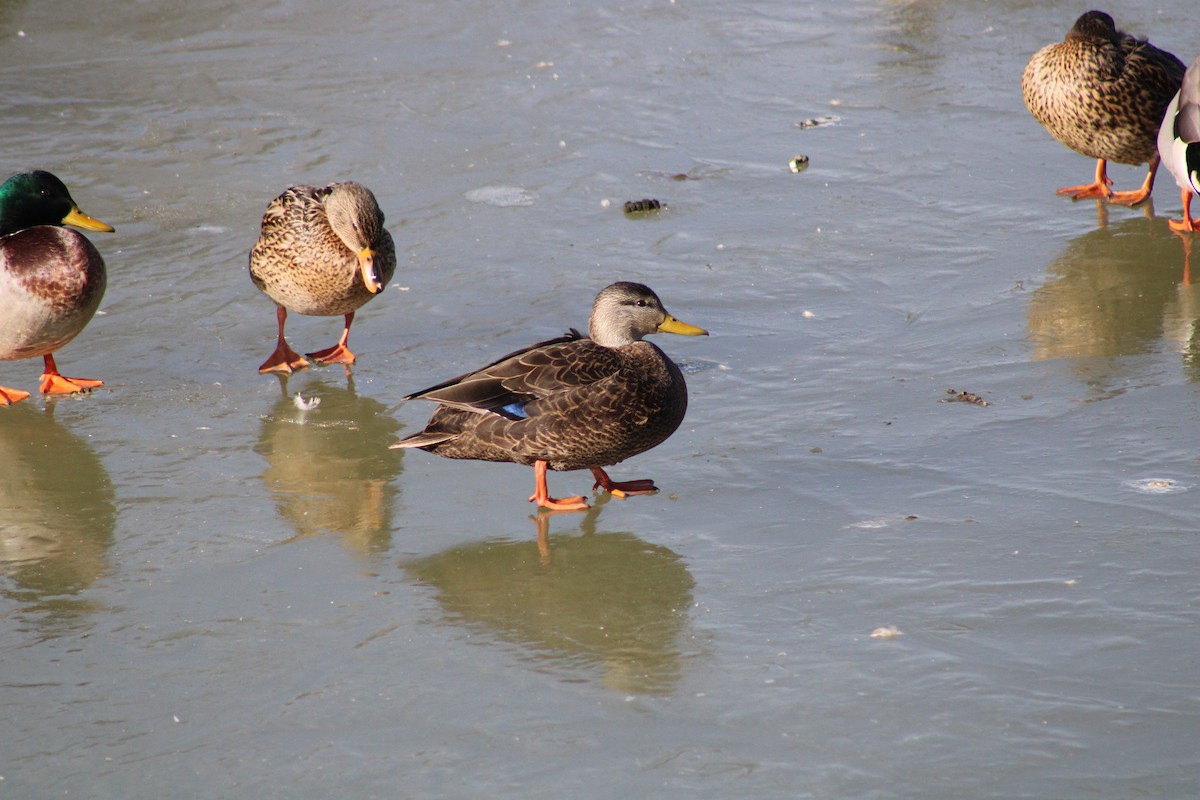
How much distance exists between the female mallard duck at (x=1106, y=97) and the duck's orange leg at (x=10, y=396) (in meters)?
5.33

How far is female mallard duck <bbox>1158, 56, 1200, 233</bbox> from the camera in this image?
6.42 meters

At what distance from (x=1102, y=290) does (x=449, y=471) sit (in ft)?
10.3

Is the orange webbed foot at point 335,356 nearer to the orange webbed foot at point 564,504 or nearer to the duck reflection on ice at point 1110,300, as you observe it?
the orange webbed foot at point 564,504

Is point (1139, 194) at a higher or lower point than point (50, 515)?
higher

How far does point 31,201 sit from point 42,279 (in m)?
0.47

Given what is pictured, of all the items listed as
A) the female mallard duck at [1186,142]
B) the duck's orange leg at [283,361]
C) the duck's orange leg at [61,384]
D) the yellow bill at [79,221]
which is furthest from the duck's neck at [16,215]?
the female mallard duck at [1186,142]

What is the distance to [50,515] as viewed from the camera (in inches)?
173

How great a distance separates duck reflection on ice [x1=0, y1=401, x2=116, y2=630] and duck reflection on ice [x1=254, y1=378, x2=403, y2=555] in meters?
Answer: 0.58

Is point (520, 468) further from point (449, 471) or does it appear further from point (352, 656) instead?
point (352, 656)

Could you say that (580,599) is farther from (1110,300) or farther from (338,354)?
(1110,300)

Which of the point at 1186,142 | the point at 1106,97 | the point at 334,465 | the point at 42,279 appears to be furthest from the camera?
the point at 1106,97

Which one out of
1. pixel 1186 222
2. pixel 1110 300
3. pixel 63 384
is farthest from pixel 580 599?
pixel 1186 222

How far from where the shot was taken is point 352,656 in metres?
3.47

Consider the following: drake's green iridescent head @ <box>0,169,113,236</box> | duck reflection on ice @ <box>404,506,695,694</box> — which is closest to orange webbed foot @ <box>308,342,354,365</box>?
drake's green iridescent head @ <box>0,169,113,236</box>
